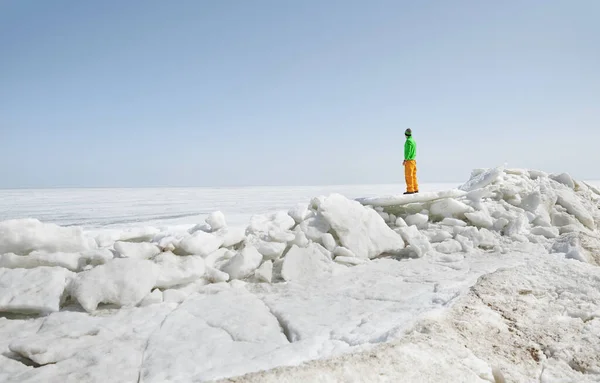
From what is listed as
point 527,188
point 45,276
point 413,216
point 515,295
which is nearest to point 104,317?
point 45,276

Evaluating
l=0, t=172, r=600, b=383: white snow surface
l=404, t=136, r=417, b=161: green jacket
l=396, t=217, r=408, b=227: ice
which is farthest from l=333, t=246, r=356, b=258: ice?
l=404, t=136, r=417, b=161: green jacket

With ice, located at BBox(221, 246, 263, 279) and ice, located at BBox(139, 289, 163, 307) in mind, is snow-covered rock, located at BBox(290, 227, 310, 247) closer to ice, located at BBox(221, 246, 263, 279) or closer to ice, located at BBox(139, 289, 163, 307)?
ice, located at BBox(221, 246, 263, 279)

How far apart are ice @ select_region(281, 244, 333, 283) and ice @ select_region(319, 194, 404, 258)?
1.44ft

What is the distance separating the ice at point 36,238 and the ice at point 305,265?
1689mm

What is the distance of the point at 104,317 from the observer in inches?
94.0

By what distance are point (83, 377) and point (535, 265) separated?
3.16 metres

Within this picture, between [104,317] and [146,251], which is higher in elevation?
[146,251]

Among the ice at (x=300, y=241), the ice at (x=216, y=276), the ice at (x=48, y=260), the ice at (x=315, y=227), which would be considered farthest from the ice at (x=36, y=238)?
the ice at (x=315, y=227)

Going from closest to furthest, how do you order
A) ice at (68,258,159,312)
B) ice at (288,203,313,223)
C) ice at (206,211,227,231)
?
ice at (68,258,159,312)
ice at (206,211,227,231)
ice at (288,203,313,223)

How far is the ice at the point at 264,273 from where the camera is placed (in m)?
3.14

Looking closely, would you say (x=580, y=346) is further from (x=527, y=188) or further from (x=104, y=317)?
(x=527, y=188)

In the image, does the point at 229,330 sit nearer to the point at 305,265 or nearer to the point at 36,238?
the point at 305,265

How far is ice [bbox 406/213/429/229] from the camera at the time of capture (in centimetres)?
468

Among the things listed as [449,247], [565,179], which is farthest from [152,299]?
[565,179]
